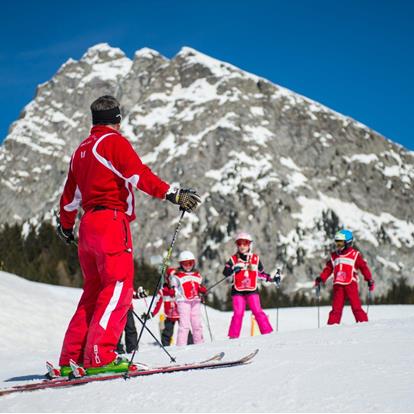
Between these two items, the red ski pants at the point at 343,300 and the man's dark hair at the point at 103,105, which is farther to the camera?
the red ski pants at the point at 343,300

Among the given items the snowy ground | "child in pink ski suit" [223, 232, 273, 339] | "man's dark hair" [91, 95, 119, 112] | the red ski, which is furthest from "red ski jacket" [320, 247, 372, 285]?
"man's dark hair" [91, 95, 119, 112]

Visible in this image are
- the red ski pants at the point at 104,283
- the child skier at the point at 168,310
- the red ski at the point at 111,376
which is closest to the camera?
the red ski at the point at 111,376

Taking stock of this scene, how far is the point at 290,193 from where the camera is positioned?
171875 mm

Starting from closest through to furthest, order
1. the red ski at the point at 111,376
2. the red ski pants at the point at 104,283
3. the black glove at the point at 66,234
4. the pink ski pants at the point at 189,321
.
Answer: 1. the red ski at the point at 111,376
2. the red ski pants at the point at 104,283
3. the black glove at the point at 66,234
4. the pink ski pants at the point at 189,321

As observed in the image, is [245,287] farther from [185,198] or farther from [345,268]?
[185,198]

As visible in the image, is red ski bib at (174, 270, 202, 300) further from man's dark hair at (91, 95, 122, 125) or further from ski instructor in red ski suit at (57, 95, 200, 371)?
man's dark hair at (91, 95, 122, 125)

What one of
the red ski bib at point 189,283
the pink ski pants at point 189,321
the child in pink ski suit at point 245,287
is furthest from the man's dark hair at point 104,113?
the red ski bib at point 189,283

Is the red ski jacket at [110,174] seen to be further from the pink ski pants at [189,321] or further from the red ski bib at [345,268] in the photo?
the red ski bib at [345,268]

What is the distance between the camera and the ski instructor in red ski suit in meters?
4.52

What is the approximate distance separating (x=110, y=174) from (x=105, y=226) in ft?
1.39

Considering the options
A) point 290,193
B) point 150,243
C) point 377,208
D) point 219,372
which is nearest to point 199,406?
point 219,372

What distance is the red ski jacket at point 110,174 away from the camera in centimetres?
456

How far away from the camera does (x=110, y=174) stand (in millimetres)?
4715

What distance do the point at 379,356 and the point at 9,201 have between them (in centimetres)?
20503
